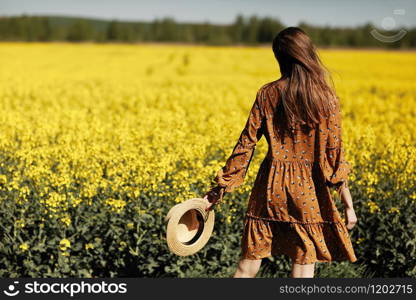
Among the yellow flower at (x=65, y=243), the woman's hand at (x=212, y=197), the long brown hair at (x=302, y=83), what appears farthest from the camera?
the yellow flower at (x=65, y=243)

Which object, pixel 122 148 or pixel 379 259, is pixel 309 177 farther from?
pixel 122 148

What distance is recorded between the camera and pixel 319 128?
3047mm

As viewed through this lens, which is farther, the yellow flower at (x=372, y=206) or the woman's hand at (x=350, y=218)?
the yellow flower at (x=372, y=206)

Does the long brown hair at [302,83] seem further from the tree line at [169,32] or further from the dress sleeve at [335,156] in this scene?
the tree line at [169,32]

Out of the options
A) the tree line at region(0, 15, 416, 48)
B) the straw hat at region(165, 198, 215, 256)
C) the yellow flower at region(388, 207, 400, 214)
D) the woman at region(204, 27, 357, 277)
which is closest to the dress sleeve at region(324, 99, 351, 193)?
the woman at region(204, 27, 357, 277)

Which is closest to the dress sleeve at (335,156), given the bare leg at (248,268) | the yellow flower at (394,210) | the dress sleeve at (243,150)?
the dress sleeve at (243,150)

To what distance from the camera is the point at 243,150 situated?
10.4 ft

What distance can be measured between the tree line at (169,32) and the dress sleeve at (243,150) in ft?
181

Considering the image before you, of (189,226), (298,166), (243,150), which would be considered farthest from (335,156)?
(189,226)

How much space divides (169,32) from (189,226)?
64906mm

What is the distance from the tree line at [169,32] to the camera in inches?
2283

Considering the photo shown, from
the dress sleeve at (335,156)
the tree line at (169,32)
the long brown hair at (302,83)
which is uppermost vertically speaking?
the long brown hair at (302,83)

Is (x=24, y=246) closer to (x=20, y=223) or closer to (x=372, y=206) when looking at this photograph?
(x=20, y=223)

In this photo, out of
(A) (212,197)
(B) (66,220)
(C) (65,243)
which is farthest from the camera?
(B) (66,220)
